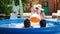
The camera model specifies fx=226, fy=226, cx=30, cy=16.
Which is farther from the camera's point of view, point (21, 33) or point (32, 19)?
point (32, 19)

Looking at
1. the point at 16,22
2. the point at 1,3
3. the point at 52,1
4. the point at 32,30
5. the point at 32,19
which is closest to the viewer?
the point at 32,30

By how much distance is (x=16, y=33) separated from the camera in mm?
4656

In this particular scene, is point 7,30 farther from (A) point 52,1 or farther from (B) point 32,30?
(A) point 52,1

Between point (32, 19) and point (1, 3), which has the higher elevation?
point (1, 3)

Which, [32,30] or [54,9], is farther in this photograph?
[54,9]

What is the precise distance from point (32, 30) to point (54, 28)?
0.51 m

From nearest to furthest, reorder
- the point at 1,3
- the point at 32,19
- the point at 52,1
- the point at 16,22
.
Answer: the point at 32,19, the point at 1,3, the point at 16,22, the point at 52,1

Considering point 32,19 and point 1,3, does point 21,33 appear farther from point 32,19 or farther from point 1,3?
point 1,3

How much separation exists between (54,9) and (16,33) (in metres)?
19.6

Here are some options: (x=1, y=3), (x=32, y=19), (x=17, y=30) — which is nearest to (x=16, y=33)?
(x=17, y=30)

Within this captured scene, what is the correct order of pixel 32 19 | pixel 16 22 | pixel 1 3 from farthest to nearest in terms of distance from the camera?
pixel 16 22, pixel 1 3, pixel 32 19

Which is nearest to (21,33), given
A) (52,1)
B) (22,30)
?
(22,30)

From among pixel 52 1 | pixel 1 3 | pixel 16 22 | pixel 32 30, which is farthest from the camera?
pixel 52 1

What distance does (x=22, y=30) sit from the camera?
4.62 metres
